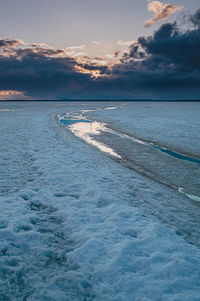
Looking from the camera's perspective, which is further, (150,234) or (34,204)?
(34,204)

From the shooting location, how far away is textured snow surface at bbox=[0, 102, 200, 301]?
2664 millimetres

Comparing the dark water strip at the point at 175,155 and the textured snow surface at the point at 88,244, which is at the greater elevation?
the dark water strip at the point at 175,155

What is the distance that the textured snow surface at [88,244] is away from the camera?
266cm

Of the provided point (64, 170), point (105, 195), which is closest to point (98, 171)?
point (64, 170)

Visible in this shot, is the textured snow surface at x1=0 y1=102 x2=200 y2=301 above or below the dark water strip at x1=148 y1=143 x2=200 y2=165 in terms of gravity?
below

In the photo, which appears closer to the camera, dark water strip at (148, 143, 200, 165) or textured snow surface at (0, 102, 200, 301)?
textured snow surface at (0, 102, 200, 301)

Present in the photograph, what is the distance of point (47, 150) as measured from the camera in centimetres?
1008

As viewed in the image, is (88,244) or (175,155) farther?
(175,155)

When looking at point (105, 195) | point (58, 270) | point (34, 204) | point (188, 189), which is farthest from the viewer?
point (188, 189)

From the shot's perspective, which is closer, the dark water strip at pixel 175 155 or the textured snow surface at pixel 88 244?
the textured snow surface at pixel 88 244

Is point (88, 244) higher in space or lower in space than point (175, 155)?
lower

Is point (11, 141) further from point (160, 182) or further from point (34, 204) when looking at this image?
point (160, 182)

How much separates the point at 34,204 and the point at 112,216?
2095 mm

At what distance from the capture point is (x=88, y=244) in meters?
3.49
